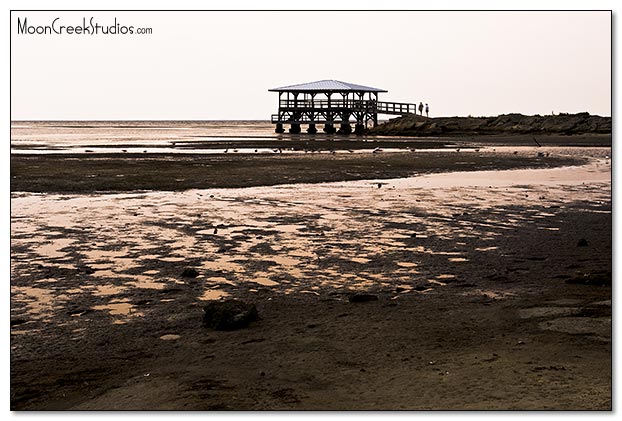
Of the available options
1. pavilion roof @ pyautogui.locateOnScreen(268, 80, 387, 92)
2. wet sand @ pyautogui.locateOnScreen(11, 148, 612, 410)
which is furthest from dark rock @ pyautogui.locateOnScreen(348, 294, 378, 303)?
pavilion roof @ pyautogui.locateOnScreen(268, 80, 387, 92)

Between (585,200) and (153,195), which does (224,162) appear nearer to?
(153,195)

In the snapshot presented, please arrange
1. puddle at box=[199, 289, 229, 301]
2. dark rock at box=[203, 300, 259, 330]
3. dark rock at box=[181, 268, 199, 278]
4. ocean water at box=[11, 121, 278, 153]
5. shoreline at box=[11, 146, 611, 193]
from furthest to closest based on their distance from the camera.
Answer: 1. ocean water at box=[11, 121, 278, 153]
2. shoreline at box=[11, 146, 611, 193]
3. dark rock at box=[181, 268, 199, 278]
4. puddle at box=[199, 289, 229, 301]
5. dark rock at box=[203, 300, 259, 330]

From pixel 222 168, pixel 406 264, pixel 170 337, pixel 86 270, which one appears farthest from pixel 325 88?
pixel 170 337

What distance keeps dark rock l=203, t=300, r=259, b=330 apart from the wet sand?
108 mm

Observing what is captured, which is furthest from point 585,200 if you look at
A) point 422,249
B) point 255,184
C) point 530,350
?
point 530,350

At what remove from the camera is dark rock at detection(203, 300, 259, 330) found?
6355mm

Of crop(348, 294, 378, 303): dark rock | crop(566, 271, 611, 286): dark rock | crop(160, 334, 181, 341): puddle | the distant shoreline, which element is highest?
the distant shoreline

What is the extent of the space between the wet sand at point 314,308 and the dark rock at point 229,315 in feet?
0.36

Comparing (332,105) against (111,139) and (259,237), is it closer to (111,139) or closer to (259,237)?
(111,139)

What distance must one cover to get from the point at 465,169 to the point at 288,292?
56.2 ft

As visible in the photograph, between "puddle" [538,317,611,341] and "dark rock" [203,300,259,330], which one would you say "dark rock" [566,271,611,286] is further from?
"dark rock" [203,300,259,330]

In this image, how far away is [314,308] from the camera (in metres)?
6.98

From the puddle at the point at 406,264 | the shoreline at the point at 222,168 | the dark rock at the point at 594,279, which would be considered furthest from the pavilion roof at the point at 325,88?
the dark rock at the point at 594,279

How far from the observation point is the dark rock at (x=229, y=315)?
20.9 ft
